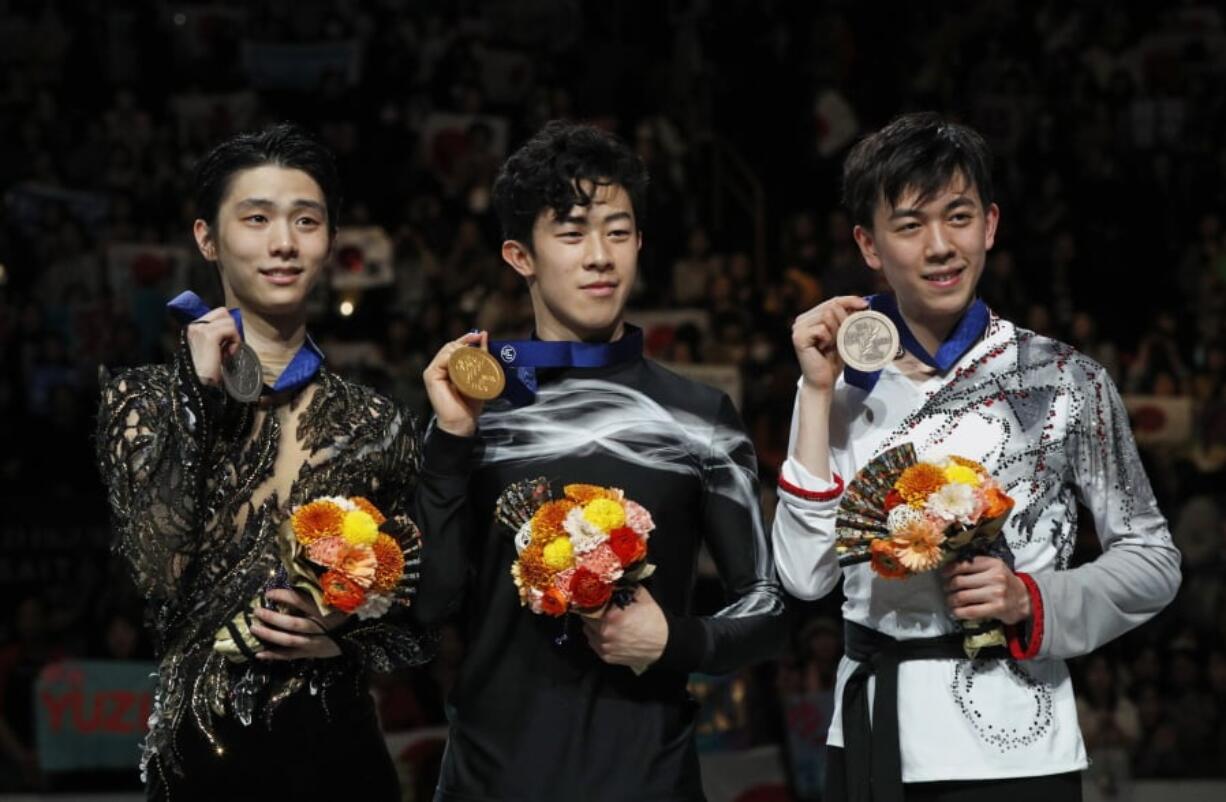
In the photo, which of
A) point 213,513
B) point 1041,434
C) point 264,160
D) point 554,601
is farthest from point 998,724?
point 264,160

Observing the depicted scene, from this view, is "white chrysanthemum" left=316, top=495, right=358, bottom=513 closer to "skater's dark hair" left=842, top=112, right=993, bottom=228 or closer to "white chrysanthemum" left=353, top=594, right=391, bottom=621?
"white chrysanthemum" left=353, top=594, right=391, bottom=621

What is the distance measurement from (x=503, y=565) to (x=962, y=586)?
0.92 meters

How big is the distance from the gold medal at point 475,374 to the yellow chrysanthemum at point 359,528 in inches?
12.2

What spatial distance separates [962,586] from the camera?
3.67m

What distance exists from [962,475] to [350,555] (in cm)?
116

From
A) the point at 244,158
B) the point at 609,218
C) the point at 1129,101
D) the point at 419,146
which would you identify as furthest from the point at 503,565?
the point at 1129,101

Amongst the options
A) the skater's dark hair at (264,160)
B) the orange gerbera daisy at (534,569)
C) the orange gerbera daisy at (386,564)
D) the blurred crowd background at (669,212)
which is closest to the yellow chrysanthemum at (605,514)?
the orange gerbera daisy at (534,569)

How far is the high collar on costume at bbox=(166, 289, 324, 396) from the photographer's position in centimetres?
404

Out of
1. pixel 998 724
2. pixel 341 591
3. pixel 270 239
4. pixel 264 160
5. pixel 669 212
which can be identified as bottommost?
pixel 998 724

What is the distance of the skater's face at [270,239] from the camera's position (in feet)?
13.4

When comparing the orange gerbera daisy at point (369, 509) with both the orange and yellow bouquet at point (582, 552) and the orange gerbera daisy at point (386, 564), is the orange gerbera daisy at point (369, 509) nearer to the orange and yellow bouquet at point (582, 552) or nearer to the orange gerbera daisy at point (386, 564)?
the orange gerbera daisy at point (386, 564)

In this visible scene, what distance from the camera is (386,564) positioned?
12.3 ft

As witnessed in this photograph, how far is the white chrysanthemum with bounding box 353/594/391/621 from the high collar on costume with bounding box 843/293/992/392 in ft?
3.42

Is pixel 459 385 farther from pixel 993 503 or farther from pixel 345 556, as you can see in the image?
pixel 993 503
